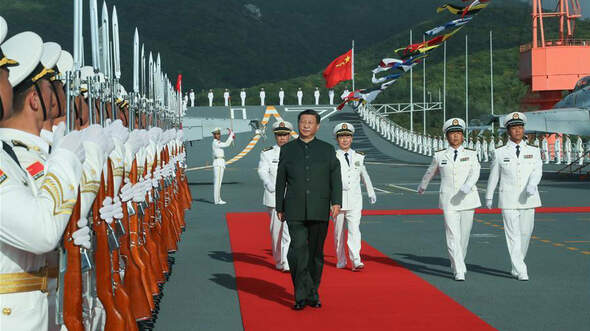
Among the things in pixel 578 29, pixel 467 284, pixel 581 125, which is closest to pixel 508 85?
pixel 578 29

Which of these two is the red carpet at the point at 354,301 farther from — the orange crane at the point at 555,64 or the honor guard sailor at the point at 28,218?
the orange crane at the point at 555,64

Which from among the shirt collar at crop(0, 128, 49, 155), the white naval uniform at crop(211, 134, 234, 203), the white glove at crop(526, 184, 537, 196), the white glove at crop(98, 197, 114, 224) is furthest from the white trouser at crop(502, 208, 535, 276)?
the white naval uniform at crop(211, 134, 234, 203)

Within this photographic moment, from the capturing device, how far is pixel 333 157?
29.8ft

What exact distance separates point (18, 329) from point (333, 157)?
5927mm

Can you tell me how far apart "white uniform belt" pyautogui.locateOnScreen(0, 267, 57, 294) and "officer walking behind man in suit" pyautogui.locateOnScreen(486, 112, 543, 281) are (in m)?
7.77

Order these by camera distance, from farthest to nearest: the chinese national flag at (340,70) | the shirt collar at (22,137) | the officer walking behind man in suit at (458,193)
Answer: the chinese national flag at (340,70), the officer walking behind man in suit at (458,193), the shirt collar at (22,137)

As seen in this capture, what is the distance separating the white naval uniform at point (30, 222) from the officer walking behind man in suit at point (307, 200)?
17.5 feet

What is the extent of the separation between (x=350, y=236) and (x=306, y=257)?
267cm

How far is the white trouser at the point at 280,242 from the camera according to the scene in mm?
11125

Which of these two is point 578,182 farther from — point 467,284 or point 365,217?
point 467,284

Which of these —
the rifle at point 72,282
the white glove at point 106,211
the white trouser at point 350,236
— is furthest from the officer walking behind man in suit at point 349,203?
the rifle at point 72,282

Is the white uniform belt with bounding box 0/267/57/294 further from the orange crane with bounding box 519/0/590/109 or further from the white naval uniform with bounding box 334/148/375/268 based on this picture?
the orange crane with bounding box 519/0/590/109

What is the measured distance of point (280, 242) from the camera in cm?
1141

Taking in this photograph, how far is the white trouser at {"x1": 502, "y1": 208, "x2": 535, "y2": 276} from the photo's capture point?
1037 cm
